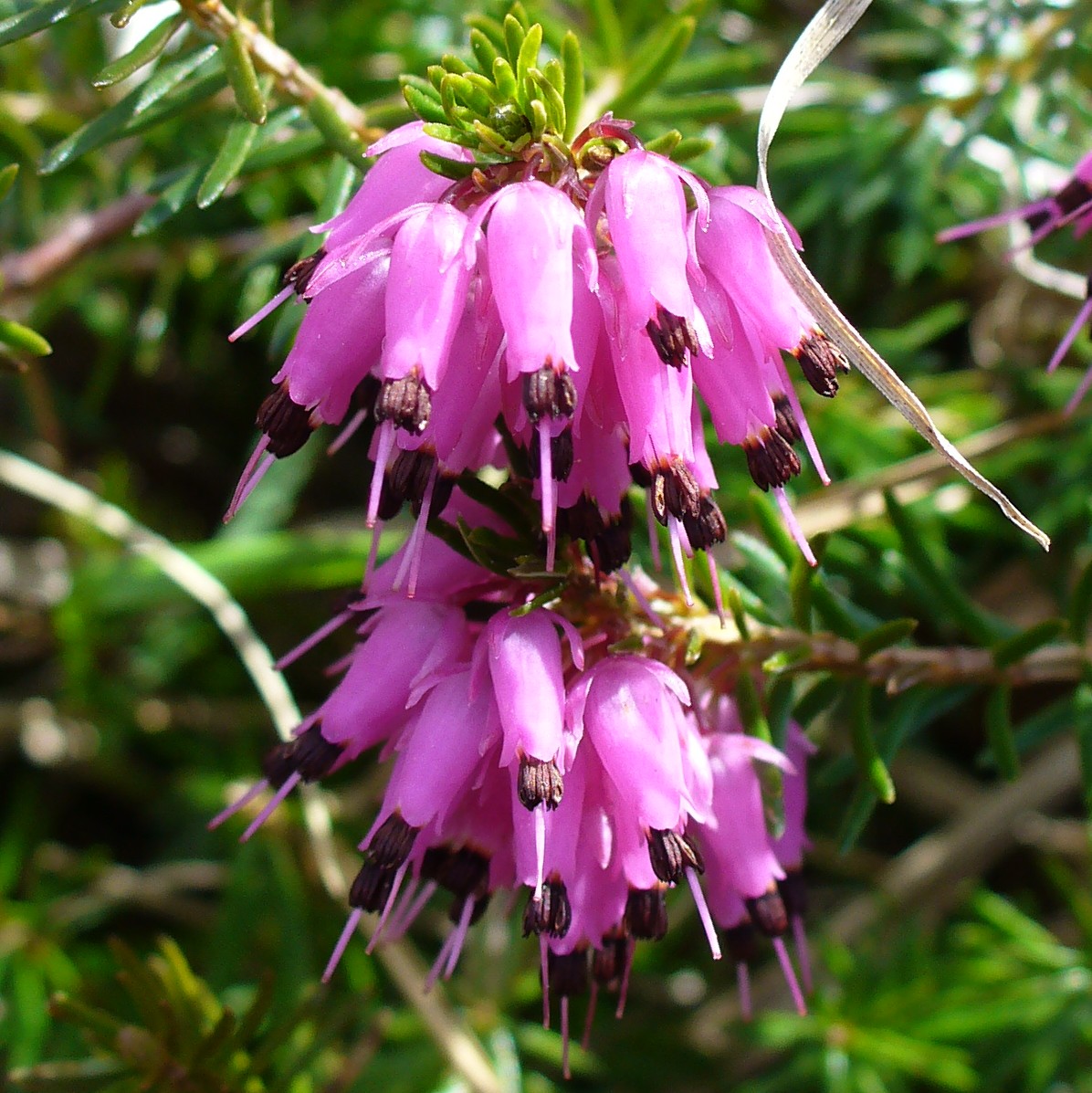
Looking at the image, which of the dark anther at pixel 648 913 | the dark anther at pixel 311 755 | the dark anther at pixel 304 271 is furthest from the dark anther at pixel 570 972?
the dark anther at pixel 304 271

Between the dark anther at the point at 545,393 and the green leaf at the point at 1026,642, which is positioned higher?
the dark anther at the point at 545,393

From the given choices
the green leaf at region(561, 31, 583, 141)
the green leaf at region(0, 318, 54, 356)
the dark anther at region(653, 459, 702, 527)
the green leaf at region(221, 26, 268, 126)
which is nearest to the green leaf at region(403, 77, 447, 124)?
the green leaf at region(561, 31, 583, 141)

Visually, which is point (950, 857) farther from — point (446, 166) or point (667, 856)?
point (446, 166)

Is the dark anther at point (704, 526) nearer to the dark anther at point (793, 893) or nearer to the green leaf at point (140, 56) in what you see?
the dark anther at point (793, 893)

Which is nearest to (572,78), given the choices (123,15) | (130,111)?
(123,15)

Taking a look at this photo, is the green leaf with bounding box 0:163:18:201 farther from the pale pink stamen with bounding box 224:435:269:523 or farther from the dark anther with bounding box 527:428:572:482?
the dark anther with bounding box 527:428:572:482

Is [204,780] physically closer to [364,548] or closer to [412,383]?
[364,548]
